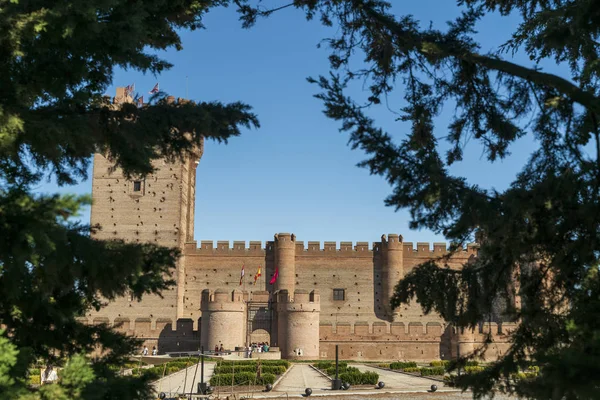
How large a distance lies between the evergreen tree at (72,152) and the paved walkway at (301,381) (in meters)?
12.8

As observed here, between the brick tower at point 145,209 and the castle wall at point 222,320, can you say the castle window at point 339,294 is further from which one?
the castle wall at point 222,320

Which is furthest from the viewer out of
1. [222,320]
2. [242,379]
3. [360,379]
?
[222,320]

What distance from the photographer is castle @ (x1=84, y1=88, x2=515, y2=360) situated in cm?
3569

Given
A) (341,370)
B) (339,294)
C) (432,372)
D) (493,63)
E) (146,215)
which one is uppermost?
(146,215)

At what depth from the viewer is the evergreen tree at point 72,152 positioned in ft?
18.1

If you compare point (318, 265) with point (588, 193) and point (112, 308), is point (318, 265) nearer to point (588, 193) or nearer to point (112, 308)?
point (112, 308)

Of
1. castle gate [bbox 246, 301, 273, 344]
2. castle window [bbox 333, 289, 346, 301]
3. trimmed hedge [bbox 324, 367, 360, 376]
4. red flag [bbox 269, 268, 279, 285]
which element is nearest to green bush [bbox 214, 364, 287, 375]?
trimmed hedge [bbox 324, 367, 360, 376]

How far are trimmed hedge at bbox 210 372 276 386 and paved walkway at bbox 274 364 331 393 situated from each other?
15.0 inches

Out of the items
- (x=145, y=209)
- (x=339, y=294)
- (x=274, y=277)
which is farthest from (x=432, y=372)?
(x=145, y=209)

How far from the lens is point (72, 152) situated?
23.5ft

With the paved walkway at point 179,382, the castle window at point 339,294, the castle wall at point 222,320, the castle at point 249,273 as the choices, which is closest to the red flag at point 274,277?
the castle at point 249,273

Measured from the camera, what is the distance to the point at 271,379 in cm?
2005

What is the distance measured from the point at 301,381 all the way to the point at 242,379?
2321mm

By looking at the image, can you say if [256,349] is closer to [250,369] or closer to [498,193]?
[250,369]
